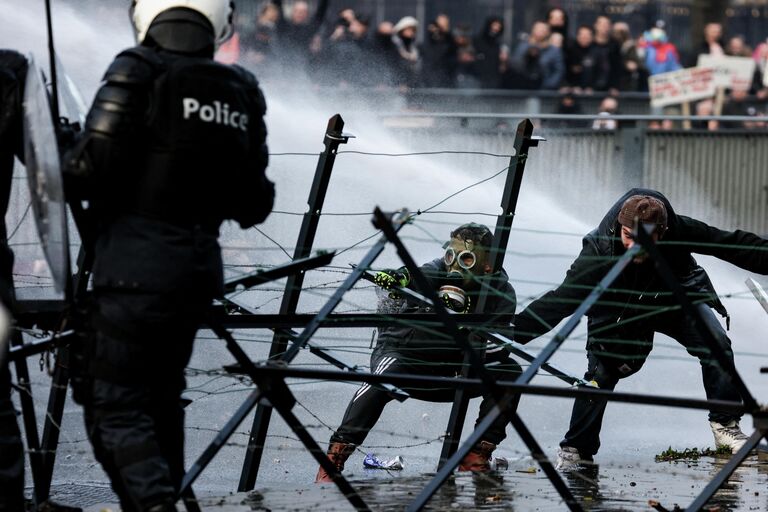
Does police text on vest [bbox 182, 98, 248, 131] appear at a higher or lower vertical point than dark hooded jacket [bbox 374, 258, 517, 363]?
higher

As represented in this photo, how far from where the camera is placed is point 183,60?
184 inches

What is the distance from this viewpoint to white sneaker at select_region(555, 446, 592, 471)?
24.9 feet

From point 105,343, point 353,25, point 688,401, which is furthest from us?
point 353,25

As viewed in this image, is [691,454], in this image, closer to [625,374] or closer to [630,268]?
[625,374]

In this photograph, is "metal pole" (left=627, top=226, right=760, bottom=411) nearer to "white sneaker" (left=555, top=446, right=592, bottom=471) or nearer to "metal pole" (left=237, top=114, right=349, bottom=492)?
"metal pole" (left=237, top=114, right=349, bottom=492)

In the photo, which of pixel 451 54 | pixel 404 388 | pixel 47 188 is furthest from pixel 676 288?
pixel 451 54

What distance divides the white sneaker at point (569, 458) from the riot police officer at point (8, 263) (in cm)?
345

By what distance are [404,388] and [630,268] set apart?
1383mm

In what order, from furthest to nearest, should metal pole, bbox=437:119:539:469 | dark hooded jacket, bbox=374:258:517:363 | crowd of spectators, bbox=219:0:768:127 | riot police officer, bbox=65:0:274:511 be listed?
crowd of spectators, bbox=219:0:768:127 → dark hooded jacket, bbox=374:258:517:363 → metal pole, bbox=437:119:539:469 → riot police officer, bbox=65:0:274:511

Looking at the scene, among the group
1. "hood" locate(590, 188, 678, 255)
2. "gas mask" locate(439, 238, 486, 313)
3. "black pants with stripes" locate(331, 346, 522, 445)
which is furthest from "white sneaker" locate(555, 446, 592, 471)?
"hood" locate(590, 188, 678, 255)

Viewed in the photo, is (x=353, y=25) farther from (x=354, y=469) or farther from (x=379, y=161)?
(x=354, y=469)

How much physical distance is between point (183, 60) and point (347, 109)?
29.6 feet

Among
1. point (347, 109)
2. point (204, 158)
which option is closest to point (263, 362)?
point (204, 158)

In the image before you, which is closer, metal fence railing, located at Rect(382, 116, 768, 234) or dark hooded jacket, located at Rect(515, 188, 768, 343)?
dark hooded jacket, located at Rect(515, 188, 768, 343)
